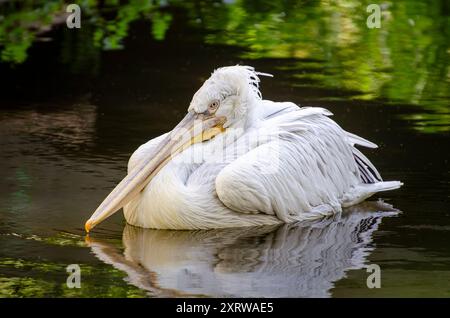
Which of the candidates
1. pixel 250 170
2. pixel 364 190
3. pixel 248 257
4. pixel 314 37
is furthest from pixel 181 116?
pixel 248 257

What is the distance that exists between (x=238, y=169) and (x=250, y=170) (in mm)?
72

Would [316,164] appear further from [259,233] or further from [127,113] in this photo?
[127,113]

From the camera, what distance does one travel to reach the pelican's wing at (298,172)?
6875 mm

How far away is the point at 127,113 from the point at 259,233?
275cm

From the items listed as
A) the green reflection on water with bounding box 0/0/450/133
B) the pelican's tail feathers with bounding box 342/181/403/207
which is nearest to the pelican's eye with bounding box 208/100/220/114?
the pelican's tail feathers with bounding box 342/181/403/207

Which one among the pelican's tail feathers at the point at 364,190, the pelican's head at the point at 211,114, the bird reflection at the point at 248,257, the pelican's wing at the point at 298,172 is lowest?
the bird reflection at the point at 248,257

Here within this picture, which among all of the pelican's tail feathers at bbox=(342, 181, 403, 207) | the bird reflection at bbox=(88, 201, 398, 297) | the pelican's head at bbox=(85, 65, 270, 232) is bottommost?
the bird reflection at bbox=(88, 201, 398, 297)

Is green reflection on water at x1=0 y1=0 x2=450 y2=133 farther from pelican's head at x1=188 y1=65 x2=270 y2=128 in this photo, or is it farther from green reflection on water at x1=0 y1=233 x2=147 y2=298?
green reflection on water at x1=0 y1=233 x2=147 y2=298

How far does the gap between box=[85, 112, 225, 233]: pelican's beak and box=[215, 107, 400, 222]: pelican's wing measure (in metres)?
0.24

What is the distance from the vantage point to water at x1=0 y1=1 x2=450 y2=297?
20.4ft

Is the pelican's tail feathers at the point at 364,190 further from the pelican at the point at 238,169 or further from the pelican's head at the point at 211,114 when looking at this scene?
the pelican's head at the point at 211,114

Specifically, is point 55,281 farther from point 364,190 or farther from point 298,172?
point 364,190

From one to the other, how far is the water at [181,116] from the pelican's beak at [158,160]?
17 centimetres

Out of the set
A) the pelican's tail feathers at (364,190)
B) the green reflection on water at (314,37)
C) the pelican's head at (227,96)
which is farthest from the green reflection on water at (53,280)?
the green reflection on water at (314,37)
